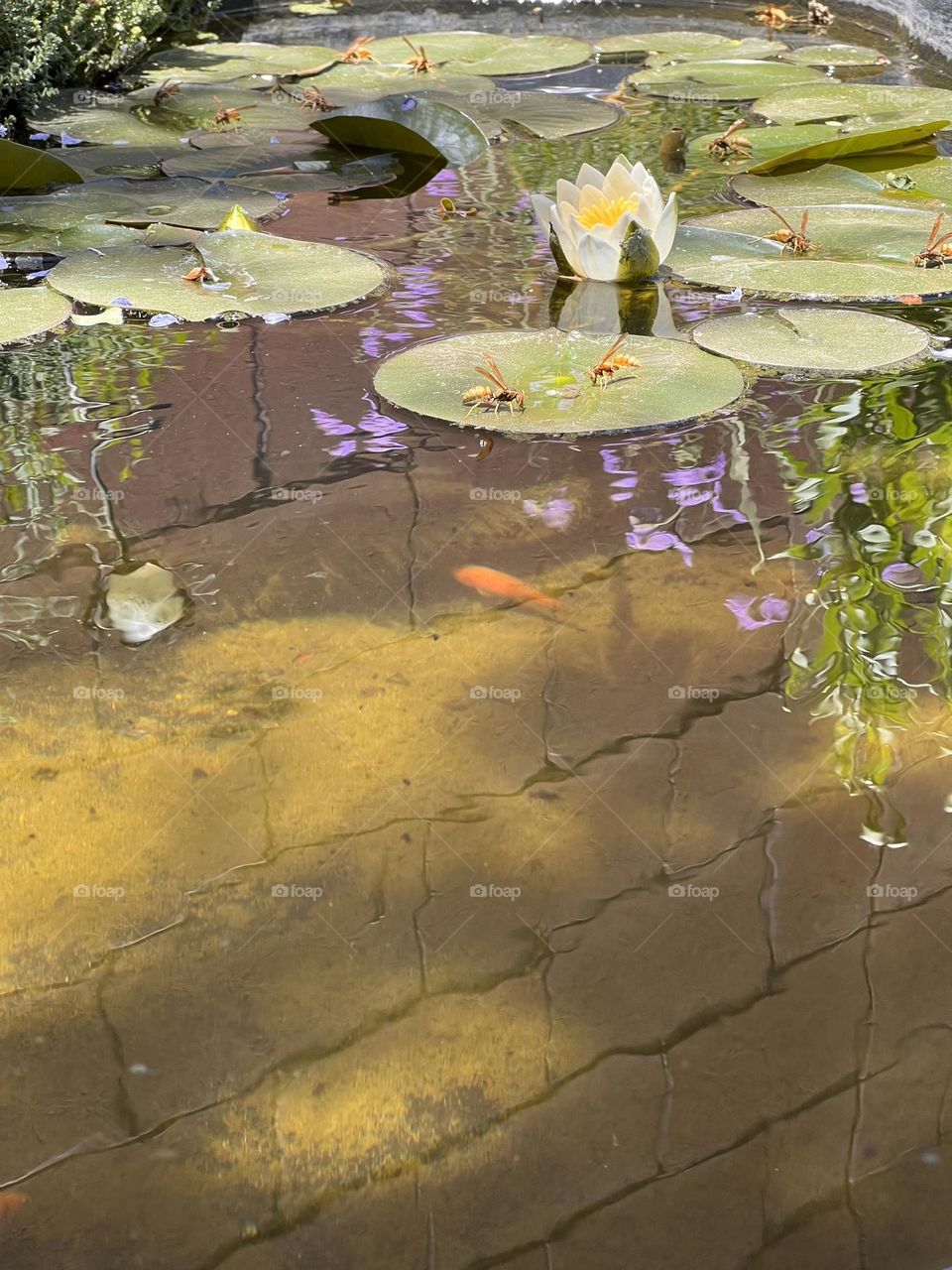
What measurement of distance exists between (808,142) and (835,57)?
1.28m

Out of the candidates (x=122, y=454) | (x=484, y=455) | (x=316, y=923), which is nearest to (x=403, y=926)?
(x=316, y=923)

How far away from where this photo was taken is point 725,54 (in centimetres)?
483

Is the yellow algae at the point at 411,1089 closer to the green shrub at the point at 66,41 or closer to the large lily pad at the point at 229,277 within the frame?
the large lily pad at the point at 229,277

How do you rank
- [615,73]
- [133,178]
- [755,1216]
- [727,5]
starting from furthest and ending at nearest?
[727,5]
[615,73]
[133,178]
[755,1216]

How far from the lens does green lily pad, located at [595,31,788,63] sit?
191 inches

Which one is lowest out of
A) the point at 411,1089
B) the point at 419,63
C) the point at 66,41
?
the point at 411,1089

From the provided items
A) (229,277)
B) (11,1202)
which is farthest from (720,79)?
(11,1202)

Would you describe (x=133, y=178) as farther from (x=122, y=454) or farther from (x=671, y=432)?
(x=671, y=432)

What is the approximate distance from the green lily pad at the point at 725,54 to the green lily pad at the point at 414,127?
130cm

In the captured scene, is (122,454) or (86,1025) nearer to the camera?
(86,1025)

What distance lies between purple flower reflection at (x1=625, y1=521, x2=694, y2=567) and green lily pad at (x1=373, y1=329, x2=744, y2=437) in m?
0.29

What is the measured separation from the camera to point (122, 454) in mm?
2166

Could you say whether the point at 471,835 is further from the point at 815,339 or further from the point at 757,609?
the point at 815,339

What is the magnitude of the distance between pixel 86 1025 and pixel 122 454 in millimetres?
1199
